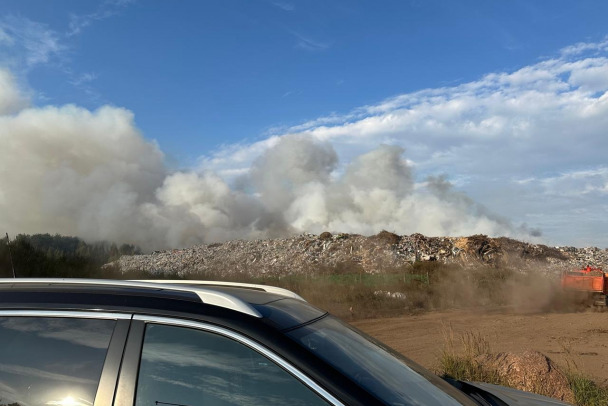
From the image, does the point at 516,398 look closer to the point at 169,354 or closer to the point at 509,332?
the point at 169,354

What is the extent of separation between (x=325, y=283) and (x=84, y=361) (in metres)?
24.6

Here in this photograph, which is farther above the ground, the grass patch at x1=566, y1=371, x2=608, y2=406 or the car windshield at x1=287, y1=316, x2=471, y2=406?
the car windshield at x1=287, y1=316, x2=471, y2=406

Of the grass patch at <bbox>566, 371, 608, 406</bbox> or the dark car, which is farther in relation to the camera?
the grass patch at <bbox>566, 371, 608, 406</bbox>

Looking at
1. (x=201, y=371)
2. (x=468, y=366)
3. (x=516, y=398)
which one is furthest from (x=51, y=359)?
(x=468, y=366)

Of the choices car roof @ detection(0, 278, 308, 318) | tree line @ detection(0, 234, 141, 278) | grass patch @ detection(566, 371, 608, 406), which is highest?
tree line @ detection(0, 234, 141, 278)

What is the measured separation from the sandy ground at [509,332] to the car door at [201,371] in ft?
31.4

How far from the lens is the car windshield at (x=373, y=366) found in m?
2.35

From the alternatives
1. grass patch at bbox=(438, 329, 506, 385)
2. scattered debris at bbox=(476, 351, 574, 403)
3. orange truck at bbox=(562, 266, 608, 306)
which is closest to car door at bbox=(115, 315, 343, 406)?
grass patch at bbox=(438, 329, 506, 385)

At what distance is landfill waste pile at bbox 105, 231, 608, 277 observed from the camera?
38.7 m

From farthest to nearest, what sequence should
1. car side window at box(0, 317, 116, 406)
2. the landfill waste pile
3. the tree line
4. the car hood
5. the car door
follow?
the landfill waste pile < the tree line < the car hood < car side window at box(0, 317, 116, 406) < the car door

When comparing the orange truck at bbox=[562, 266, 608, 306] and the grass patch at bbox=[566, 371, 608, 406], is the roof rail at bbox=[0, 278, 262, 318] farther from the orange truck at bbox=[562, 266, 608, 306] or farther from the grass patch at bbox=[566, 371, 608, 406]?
the orange truck at bbox=[562, 266, 608, 306]

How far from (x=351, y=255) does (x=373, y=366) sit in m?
38.4

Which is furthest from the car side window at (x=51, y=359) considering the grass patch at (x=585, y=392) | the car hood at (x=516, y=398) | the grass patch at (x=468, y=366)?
the grass patch at (x=585, y=392)

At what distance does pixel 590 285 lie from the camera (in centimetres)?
2467
